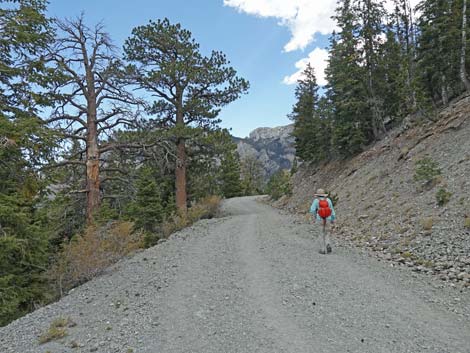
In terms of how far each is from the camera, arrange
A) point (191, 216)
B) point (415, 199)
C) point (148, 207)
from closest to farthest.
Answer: point (415, 199)
point (191, 216)
point (148, 207)

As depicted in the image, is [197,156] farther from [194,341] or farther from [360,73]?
[194,341]

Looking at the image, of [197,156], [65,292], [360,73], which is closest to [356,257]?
[65,292]

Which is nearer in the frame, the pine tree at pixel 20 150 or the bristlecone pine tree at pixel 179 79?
the pine tree at pixel 20 150

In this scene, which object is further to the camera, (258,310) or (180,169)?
(180,169)

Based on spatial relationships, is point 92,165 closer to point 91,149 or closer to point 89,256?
point 91,149

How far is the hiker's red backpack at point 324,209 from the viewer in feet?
28.1

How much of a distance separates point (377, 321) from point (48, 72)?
991 cm

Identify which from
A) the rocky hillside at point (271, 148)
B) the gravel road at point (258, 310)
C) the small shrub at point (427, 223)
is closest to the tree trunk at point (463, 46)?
the small shrub at point (427, 223)

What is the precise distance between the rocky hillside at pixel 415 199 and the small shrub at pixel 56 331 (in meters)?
6.68

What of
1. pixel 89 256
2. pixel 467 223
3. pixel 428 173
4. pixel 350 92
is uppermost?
pixel 350 92

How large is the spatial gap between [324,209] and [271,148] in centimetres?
15957

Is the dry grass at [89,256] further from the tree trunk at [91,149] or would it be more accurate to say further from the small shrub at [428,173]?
the small shrub at [428,173]

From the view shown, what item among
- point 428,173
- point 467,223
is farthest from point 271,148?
point 467,223

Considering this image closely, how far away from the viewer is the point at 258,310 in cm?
482
